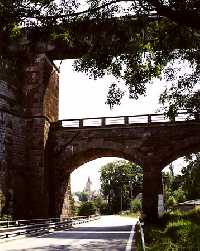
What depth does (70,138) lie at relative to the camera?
102 feet

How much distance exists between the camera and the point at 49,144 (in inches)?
1227

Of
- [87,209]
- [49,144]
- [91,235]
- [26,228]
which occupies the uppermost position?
[49,144]

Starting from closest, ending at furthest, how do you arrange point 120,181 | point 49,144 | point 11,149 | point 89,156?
point 11,149 → point 49,144 → point 89,156 → point 120,181

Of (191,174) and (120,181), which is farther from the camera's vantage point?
(120,181)

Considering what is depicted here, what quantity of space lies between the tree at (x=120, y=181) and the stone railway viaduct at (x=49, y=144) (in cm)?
6502

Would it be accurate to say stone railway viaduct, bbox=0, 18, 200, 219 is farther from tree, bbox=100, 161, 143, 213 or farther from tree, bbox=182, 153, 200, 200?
tree, bbox=100, 161, 143, 213

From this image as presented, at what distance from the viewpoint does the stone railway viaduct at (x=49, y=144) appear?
28.6 meters

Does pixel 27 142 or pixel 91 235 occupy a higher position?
pixel 27 142

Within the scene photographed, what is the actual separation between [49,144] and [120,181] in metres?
67.8

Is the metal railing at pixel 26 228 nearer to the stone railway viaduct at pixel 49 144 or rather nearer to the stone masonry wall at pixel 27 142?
the stone railway viaduct at pixel 49 144

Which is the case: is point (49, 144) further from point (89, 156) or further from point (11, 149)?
point (89, 156)

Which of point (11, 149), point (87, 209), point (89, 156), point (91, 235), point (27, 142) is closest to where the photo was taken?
point (91, 235)

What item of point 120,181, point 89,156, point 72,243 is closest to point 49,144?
point 89,156

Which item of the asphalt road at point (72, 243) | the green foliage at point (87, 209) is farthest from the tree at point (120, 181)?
the asphalt road at point (72, 243)
